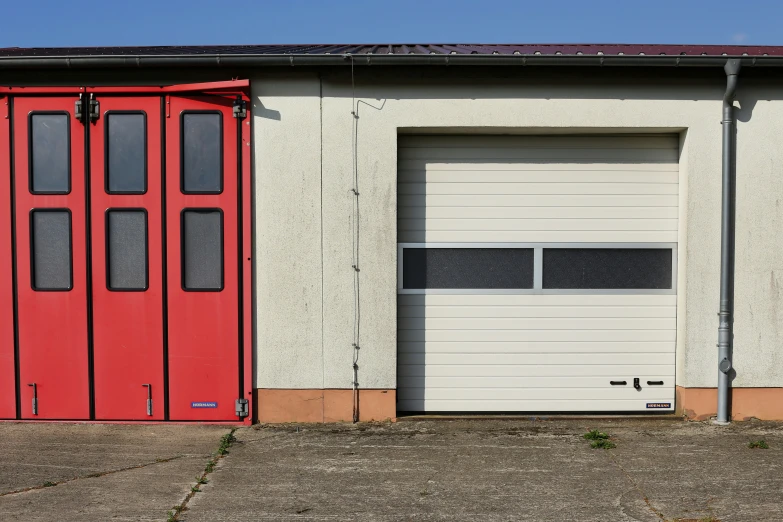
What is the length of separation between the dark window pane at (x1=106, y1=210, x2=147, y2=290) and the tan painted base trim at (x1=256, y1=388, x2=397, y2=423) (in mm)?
1666

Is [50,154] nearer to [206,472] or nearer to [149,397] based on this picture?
[149,397]

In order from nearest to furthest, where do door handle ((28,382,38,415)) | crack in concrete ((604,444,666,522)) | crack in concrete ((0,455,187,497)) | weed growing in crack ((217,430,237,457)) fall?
crack in concrete ((604,444,666,522)) → crack in concrete ((0,455,187,497)) → weed growing in crack ((217,430,237,457)) → door handle ((28,382,38,415))

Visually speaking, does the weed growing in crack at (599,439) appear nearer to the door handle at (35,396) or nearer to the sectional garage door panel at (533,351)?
the sectional garage door panel at (533,351)

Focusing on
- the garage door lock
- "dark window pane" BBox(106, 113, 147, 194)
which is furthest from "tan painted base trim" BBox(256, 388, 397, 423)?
"dark window pane" BBox(106, 113, 147, 194)

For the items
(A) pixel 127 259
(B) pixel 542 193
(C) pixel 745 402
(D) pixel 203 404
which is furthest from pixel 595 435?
(A) pixel 127 259

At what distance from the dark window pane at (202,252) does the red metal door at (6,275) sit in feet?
5.70

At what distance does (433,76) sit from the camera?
22.2 feet

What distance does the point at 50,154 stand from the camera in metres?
6.83

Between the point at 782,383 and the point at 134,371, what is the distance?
6.42 meters

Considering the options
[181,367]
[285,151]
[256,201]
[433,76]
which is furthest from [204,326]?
[433,76]

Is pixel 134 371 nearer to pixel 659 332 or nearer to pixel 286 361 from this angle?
pixel 286 361

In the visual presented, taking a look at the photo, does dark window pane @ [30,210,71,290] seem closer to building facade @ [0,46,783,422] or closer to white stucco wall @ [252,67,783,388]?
building facade @ [0,46,783,422]

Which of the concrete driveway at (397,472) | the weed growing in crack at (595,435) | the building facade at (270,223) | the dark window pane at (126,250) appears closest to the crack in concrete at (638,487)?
the concrete driveway at (397,472)

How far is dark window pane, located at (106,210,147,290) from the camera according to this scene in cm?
684
